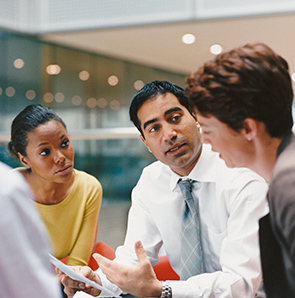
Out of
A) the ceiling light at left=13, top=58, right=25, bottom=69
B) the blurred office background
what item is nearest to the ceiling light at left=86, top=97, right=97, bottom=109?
the blurred office background

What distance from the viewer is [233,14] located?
224 inches

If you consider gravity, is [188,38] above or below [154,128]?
above

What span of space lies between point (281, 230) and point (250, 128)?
28 cm

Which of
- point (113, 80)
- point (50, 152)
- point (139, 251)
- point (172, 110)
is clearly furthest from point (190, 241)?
point (113, 80)

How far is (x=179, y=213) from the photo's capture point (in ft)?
5.96

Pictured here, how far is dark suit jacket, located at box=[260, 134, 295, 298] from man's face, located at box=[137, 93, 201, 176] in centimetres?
66

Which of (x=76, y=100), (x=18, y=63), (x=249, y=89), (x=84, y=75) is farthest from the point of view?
(x=84, y=75)

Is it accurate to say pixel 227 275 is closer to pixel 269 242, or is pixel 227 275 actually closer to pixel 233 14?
pixel 269 242

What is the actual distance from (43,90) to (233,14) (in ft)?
10.7

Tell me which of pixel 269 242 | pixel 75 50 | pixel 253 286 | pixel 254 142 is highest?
pixel 75 50

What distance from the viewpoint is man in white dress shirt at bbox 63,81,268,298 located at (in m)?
1.45

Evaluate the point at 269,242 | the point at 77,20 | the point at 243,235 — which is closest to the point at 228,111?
the point at 269,242

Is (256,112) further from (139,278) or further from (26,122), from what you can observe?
(26,122)

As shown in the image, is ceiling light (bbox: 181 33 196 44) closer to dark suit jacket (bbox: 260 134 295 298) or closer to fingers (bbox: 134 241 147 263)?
fingers (bbox: 134 241 147 263)
